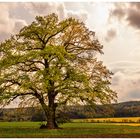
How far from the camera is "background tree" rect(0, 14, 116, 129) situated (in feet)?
86.5

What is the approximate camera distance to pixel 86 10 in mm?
25969

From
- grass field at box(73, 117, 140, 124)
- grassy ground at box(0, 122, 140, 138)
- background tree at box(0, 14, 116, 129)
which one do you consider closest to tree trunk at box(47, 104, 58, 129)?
background tree at box(0, 14, 116, 129)

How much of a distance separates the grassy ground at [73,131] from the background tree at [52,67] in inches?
35.1

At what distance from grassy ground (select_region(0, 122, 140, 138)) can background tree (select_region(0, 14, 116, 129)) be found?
2.92 feet

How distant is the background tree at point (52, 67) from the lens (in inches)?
1038

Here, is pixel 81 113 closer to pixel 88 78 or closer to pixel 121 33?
pixel 88 78

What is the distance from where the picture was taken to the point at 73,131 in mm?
25828

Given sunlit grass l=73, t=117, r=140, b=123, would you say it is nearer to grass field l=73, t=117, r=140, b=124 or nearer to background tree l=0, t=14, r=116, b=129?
grass field l=73, t=117, r=140, b=124

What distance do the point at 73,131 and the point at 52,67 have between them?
293cm

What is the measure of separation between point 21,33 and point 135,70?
17.4ft

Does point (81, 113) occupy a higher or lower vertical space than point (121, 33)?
lower

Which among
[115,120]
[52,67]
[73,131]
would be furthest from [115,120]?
[52,67]

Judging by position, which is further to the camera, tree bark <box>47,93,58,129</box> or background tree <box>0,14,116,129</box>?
tree bark <box>47,93,58,129</box>

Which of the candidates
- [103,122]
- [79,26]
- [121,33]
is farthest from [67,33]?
[103,122]
